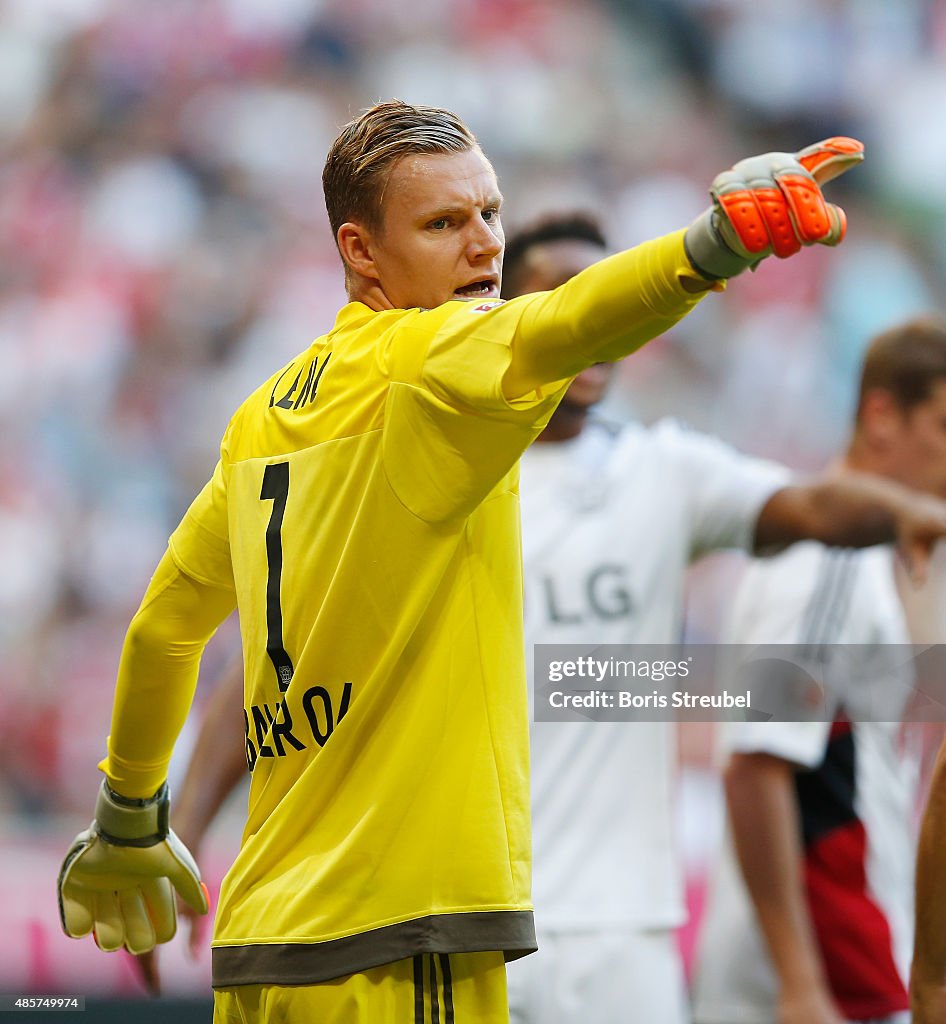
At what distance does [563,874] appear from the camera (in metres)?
2.86

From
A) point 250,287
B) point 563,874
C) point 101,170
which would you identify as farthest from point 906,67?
point 563,874

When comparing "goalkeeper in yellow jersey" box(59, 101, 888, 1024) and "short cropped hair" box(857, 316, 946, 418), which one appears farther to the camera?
"short cropped hair" box(857, 316, 946, 418)

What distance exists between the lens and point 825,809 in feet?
11.1

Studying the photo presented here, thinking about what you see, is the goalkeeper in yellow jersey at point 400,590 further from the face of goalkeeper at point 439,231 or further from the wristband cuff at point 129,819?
the wristband cuff at point 129,819

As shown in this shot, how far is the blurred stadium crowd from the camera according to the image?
4766 millimetres

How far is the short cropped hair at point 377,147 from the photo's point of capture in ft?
5.87

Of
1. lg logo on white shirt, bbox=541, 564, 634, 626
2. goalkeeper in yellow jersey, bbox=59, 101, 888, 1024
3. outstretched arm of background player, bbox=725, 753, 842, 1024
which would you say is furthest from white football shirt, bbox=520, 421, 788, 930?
goalkeeper in yellow jersey, bbox=59, 101, 888, 1024

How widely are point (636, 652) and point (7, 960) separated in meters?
2.02

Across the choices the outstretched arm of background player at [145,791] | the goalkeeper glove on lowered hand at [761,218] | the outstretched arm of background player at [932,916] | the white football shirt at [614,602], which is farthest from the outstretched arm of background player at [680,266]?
the white football shirt at [614,602]

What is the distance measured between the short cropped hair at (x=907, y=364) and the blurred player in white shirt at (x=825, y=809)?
10 mm

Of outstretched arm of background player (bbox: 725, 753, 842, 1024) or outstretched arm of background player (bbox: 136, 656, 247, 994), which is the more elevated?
outstretched arm of background player (bbox: 136, 656, 247, 994)

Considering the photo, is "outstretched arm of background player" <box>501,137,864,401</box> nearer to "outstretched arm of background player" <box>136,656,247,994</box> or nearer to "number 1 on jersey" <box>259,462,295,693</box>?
"number 1 on jersey" <box>259,462,295,693</box>

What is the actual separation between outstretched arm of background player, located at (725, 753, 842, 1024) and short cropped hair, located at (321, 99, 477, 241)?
1.87 m

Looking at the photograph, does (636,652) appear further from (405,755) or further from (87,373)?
(87,373)
